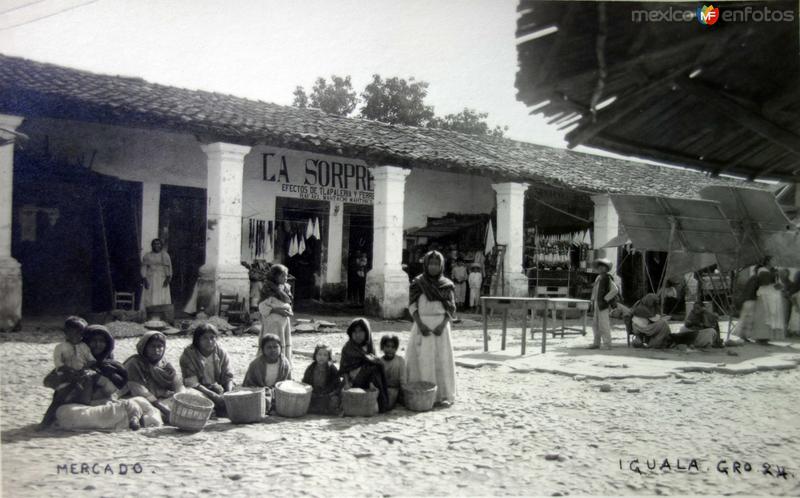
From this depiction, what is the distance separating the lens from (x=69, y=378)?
4277 millimetres

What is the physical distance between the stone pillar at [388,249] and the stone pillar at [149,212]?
12.7ft

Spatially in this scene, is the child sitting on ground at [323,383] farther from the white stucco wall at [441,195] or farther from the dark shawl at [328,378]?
the white stucco wall at [441,195]

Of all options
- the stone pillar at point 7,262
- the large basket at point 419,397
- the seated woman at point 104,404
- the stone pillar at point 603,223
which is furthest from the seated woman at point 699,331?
the stone pillar at point 7,262

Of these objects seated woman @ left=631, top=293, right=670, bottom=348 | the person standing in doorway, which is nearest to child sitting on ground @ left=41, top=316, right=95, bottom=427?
the person standing in doorway

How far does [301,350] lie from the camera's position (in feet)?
27.0


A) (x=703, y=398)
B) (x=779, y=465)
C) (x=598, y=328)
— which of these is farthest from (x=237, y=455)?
(x=598, y=328)

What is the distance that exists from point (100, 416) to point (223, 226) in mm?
6585

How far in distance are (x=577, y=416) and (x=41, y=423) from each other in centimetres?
368

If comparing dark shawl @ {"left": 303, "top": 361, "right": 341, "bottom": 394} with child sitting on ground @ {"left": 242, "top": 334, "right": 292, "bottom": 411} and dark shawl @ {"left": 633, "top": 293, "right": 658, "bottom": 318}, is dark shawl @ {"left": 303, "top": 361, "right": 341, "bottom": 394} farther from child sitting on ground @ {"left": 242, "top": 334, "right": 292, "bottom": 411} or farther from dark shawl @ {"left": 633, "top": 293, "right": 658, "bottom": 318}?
dark shawl @ {"left": 633, "top": 293, "right": 658, "bottom": 318}

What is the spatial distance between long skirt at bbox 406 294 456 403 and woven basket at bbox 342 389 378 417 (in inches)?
23.3

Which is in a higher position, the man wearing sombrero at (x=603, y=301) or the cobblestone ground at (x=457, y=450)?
the man wearing sombrero at (x=603, y=301)

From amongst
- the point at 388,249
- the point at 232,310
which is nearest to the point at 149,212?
the point at 232,310

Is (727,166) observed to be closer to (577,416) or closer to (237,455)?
(577,416)

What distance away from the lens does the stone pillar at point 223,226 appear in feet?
34.3
